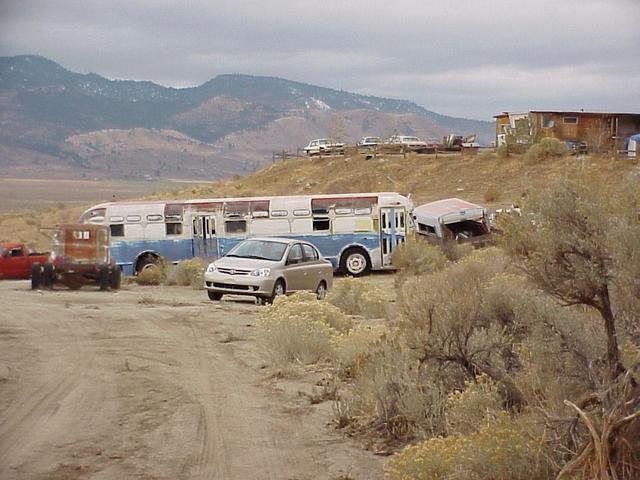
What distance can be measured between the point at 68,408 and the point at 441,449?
5.18m

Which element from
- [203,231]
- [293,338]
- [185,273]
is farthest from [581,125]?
[293,338]

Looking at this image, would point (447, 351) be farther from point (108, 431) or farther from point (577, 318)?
point (108, 431)

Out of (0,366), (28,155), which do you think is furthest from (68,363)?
(28,155)

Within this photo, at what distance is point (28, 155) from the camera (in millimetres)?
193500

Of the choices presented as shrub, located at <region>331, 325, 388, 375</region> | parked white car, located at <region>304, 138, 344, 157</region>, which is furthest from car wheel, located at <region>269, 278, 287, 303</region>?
parked white car, located at <region>304, 138, 344, 157</region>

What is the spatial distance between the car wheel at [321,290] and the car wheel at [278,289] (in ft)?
5.95

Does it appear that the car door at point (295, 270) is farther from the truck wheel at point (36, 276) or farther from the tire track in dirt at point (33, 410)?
the tire track in dirt at point (33, 410)

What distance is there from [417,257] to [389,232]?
334 cm

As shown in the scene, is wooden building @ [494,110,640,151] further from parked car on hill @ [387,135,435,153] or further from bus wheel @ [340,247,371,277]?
bus wheel @ [340,247,371,277]

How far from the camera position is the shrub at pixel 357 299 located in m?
22.0

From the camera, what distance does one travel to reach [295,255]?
2555 cm

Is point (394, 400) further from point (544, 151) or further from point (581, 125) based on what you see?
point (581, 125)

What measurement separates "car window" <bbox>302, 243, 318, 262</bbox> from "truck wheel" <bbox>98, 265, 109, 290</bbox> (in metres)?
6.79

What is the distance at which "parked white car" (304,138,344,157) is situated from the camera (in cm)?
7744
